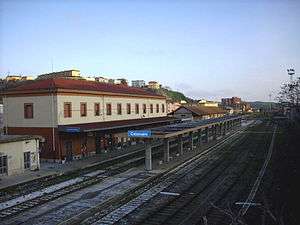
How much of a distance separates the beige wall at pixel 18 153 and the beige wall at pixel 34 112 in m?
4.58

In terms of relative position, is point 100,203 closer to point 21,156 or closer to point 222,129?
point 21,156

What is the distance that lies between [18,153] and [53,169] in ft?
10.6

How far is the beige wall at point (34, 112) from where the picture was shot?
113 ft

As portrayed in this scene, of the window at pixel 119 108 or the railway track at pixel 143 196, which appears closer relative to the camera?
the railway track at pixel 143 196

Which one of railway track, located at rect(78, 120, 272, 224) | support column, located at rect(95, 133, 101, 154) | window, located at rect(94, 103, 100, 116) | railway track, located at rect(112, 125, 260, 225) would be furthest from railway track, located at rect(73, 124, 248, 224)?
window, located at rect(94, 103, 100, 116)

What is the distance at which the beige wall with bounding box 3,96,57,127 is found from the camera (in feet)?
113

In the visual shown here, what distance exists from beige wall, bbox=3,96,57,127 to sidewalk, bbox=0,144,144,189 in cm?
408

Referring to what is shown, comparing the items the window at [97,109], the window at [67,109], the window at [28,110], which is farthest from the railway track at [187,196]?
the window at [28,110]

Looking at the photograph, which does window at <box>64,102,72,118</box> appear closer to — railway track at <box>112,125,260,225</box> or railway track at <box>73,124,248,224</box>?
railway track at <box>73,124,248,224</box>

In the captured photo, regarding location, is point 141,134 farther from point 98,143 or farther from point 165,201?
point 98,143

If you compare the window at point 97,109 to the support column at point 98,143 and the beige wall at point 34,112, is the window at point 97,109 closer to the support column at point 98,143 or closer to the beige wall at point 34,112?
the support column at point 98,143

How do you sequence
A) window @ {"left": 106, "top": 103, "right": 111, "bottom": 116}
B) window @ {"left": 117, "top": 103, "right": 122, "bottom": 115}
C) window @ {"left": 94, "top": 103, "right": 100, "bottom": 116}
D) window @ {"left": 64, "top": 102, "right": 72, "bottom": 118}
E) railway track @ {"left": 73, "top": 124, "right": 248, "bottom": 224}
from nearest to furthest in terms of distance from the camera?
railway track @ {"left": 73, "top": 124, "right": 248, "bottom": 224} < window @ {"left": 64, "top": 102, "right": 72, "bottom": 118} < window @ {"left": 94, "top": 103, "right": 100, "bottom": 116} < window @ {"left": 106, "top": 103, "right": 111, "bottom": 116} < window @ {"left": 117, "top": 103, "right": 122, "bottom": 115}

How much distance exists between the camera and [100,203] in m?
19.5

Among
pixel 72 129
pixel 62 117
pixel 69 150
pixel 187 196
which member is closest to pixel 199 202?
pixel 187 196
